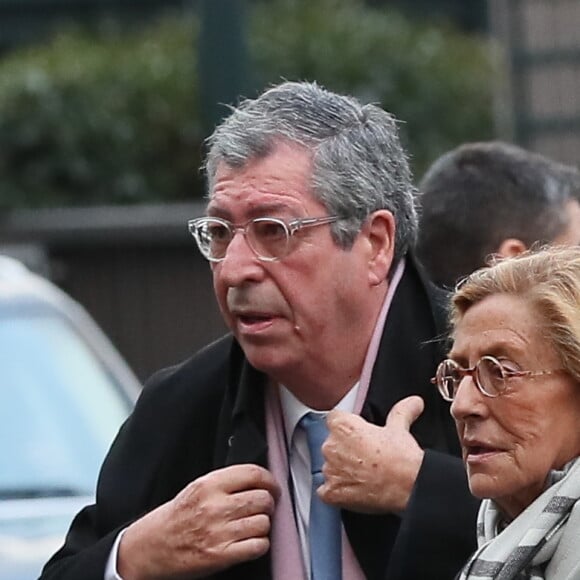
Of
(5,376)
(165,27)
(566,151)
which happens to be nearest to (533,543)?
(5,376)

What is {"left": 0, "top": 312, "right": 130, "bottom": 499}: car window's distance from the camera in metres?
5.40

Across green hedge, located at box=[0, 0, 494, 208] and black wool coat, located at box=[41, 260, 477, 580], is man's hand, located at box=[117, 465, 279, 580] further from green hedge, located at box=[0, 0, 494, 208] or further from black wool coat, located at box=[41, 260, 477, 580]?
green hedge, located at box=[0, 0, 494, 208]

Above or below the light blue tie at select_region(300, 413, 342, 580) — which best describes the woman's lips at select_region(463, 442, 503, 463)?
above

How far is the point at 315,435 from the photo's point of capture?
3520mm

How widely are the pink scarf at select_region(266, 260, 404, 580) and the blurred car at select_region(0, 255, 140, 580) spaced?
1.38 m

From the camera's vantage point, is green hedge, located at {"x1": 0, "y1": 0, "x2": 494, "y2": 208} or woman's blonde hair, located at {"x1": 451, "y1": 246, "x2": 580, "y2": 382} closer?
woman's blonde hair, located at {"x1": 451, "y1": 246, "x2": 580, "y2": 382}

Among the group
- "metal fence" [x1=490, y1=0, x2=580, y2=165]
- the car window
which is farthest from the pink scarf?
"metal fence" [x1=490, y1=0, x2=580, y2=165]

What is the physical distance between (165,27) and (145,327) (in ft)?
14.5

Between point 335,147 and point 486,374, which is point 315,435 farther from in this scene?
point 486,374

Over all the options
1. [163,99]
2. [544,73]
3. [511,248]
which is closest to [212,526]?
[511,248]

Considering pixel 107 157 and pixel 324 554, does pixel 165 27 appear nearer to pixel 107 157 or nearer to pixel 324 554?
pixel 107 157

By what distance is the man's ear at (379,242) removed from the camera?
347 cm

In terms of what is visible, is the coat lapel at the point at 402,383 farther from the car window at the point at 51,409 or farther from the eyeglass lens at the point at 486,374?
the car window at the point at 51,409

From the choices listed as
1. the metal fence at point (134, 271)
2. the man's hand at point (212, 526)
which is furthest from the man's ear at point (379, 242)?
the metal fence at point (134, 271)
